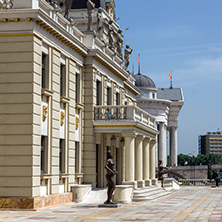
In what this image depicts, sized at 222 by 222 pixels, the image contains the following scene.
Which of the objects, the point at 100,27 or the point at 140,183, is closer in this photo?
the point at 140,183

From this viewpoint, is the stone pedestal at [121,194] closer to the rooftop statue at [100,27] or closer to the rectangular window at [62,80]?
the rectangular window at [62,80]

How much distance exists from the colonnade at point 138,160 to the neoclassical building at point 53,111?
71 mm

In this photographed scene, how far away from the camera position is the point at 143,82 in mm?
100125

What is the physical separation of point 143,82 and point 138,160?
6131cm

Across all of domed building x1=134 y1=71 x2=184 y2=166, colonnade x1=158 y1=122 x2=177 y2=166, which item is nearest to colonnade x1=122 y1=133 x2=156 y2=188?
domed building x1=134 y1=71 x2=184 y2=166

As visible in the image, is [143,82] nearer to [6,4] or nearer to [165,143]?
[165,143]

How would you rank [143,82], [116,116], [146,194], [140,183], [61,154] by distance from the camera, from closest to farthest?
[61,154] < [116,116] < [146,194] < [140,183] < [143,82]

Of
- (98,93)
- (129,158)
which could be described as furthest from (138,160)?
(98,93)

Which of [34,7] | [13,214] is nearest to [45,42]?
[34,7]

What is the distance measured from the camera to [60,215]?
24062mm

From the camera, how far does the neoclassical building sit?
2698cm

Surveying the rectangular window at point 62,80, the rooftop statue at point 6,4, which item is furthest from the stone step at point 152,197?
the rooftop statue at point 6,4

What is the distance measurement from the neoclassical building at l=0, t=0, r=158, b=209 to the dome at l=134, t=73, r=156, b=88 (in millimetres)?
57207

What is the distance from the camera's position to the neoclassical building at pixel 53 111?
26984 millimetres
